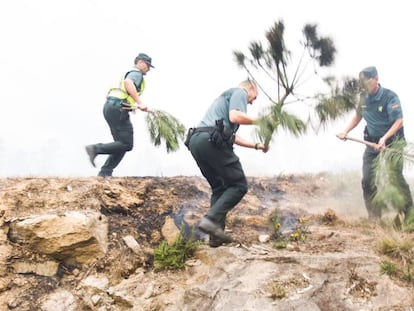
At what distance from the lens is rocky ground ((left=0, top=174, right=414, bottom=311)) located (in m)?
3.29

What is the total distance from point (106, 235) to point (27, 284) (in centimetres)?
88

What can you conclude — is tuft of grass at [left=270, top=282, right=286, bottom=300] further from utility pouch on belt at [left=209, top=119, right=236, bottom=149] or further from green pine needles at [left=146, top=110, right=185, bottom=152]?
green pine needles at [left=146, top=110, right=185, bottom=152]

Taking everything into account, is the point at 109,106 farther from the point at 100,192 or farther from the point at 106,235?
the point at 106,235

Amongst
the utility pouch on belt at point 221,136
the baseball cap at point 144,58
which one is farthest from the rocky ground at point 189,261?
the baseball cap at point 144,58

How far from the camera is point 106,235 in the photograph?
14.3 ft

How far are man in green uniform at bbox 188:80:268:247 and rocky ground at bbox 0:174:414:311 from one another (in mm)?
347

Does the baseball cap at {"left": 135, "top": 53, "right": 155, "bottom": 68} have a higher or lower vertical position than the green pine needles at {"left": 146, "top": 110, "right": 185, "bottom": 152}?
higher

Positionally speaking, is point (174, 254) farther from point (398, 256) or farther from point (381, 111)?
point (381, 111)

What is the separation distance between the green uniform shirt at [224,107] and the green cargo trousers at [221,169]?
0.20 metres

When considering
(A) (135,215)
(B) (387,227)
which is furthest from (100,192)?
(B) (387,227)

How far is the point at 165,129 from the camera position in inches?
201

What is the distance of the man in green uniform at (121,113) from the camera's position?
5539mm

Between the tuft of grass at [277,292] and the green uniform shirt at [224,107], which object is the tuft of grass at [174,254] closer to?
the tuft of grass at [277,292]

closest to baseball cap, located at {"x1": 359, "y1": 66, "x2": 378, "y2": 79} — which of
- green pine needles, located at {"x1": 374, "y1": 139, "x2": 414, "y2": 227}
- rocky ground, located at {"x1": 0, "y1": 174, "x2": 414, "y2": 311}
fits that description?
green pine needles, located at {"x1": 374, "y1": 139, "x2": 414, "y2": 227}
